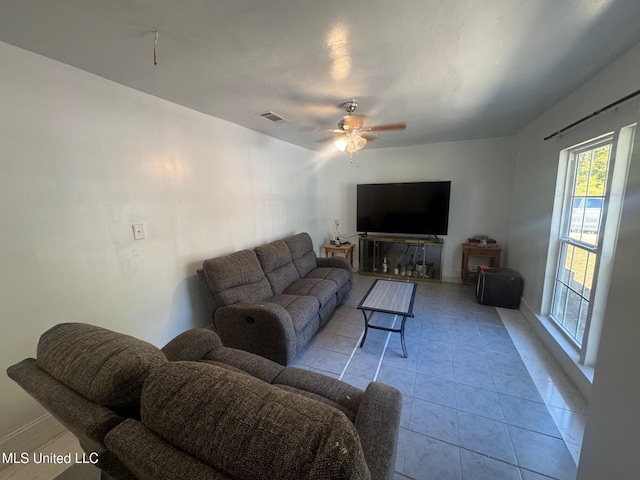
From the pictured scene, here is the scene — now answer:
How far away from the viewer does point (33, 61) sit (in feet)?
4.86

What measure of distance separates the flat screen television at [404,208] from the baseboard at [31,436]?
4.22 metres

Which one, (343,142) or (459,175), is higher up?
(343,142)

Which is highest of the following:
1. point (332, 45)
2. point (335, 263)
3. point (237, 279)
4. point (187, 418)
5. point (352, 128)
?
point (332, 45)

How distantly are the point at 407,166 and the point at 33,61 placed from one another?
4414 mm

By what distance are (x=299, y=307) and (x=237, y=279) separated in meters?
0.66

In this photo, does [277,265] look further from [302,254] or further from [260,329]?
[260,329]

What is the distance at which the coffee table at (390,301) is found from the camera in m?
2.39

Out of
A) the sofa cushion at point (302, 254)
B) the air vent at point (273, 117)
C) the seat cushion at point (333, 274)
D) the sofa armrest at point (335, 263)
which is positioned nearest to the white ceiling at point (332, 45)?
the air vent at point (273, 117)

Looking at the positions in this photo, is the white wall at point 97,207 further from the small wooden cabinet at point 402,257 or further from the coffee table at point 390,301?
the small wooden cabinet at point 402,257

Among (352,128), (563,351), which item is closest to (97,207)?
(352,128)

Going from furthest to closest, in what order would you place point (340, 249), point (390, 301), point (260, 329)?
point (340, 249) → point (390, 301) → point (260, 329)

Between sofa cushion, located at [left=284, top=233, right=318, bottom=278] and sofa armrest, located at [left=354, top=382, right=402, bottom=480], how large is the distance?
7.46ft

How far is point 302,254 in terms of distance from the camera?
3.61 meters

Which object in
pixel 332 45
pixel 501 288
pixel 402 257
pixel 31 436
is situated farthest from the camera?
pixel 402 257
